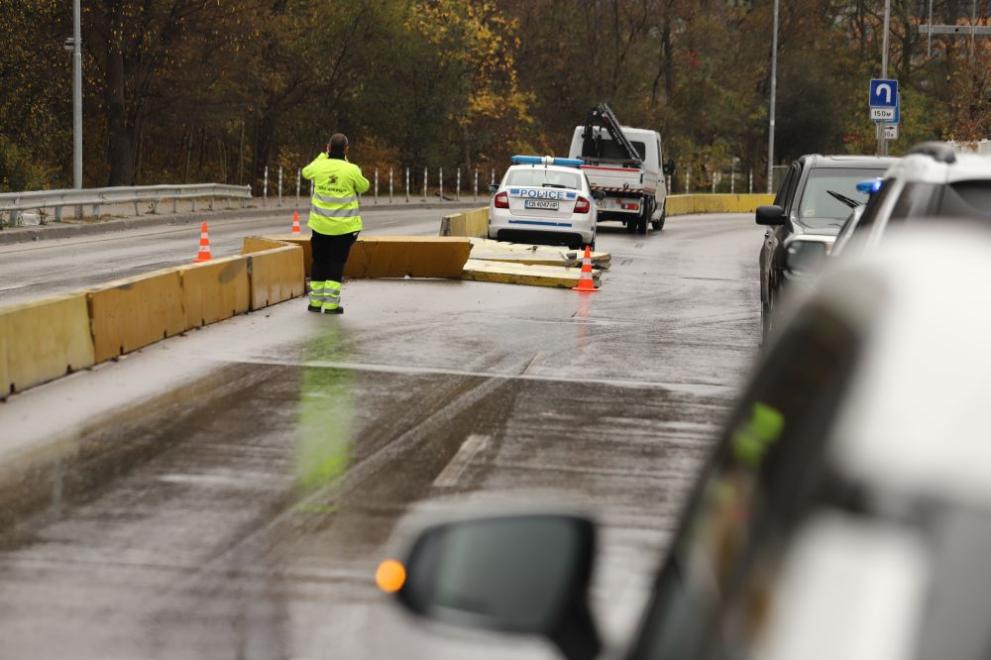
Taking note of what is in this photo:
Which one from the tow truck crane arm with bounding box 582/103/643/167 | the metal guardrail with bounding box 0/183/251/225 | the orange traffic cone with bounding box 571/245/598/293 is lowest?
the orange traffic cone with bounding box 571/245/598/293

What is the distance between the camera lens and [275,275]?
20.6 metres

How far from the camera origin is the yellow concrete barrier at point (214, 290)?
1722cm

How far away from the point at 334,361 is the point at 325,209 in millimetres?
3885

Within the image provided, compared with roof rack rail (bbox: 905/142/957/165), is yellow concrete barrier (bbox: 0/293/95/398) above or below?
below

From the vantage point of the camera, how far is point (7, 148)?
39719 millimetres

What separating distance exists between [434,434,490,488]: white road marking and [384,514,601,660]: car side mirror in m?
7.30

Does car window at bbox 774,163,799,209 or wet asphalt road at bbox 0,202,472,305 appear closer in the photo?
car window at bbox 774,163,799,209

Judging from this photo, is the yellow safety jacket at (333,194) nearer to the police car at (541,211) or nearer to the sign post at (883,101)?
the police car at (541,211)

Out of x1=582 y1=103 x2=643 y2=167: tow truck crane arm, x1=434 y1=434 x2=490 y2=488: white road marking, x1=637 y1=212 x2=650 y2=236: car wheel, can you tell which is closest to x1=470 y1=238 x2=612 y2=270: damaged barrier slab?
x1=637 y1=212 x2=650 y2=236: car wheel

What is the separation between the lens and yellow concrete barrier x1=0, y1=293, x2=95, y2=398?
12.6 meters

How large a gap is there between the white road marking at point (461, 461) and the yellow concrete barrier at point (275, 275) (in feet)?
28.9

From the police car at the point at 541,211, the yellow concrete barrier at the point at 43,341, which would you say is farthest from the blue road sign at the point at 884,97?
the yellow concrete barrier at the point at 43,341

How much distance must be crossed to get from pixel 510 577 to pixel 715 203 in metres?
59.4

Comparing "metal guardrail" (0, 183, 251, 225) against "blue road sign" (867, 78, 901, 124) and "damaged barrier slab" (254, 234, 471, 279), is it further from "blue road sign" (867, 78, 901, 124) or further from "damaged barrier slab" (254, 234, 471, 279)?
"blue road sign" (867, 78, 901, 124)
